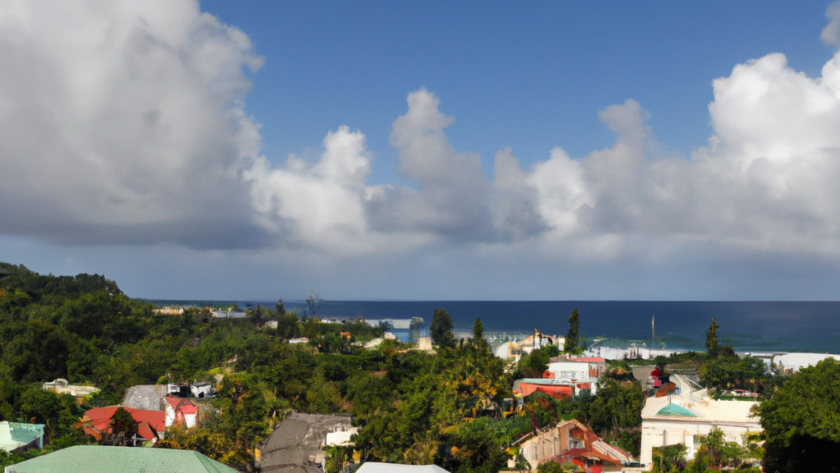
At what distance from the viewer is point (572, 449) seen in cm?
2555

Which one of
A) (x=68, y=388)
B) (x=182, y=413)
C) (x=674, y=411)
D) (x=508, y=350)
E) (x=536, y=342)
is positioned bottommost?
(x=68, y=388)

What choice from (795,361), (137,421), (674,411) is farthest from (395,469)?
(795,361)

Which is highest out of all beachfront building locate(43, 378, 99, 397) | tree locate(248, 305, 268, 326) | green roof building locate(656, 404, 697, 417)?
green roof building locate(656, 404, 697, 417)

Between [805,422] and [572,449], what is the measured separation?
35.9 feet

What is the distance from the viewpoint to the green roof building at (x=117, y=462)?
1619cm

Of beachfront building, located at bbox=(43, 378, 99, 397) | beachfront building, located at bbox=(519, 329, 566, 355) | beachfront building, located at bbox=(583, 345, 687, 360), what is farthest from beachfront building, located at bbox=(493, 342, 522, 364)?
beachfront building, located at bbox=(43, 378, 99, 397)

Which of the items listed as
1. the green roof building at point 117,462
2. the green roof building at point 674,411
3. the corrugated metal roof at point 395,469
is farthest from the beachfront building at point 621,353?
the green roof building at point 117,462

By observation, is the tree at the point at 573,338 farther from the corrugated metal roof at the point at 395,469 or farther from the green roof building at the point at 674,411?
the corrugated metal roof at the point at 395,469

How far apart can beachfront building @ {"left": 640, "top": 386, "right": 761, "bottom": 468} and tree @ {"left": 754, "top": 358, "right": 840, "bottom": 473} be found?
4.06 m

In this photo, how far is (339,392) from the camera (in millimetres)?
38812

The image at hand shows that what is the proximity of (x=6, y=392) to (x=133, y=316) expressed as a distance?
28861 millimetres

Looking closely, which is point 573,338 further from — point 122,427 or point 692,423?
point 122,427

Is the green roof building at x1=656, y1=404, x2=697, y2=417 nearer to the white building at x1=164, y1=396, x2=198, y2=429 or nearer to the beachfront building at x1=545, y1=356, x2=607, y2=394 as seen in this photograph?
the beachfront building at x1=545, y1=356, x2=607, y2=394

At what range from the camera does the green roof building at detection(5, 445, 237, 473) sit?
53.1 ft
